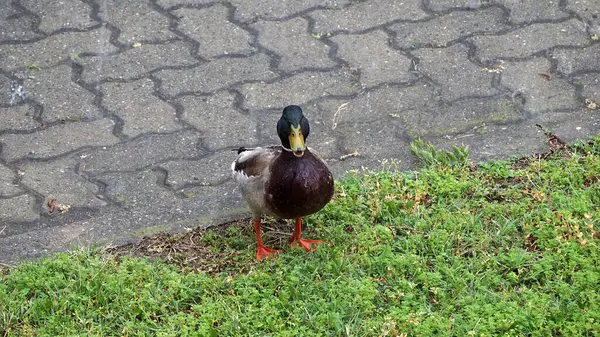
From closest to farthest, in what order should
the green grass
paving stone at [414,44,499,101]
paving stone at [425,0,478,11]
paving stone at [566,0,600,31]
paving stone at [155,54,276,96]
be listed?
the green grass
paving stone at [414,44,499,101]
paving stone at [155,54,276,96]
paving stone at [566,0,600,31]
paving stone at [425,0,478,11]

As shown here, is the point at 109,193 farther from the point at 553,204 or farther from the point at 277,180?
the point at 553,204

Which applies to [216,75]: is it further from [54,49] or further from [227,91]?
[54,49]

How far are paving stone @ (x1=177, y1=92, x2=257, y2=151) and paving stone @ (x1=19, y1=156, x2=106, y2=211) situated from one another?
644 mm

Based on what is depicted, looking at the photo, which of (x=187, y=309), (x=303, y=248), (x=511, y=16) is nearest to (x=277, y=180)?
(x=303, y=248)

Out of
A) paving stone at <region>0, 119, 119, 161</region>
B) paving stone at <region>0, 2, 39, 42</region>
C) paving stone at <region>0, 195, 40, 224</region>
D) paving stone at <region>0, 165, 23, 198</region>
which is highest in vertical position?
paving stone at <region>0, 2, 39, 42</region>

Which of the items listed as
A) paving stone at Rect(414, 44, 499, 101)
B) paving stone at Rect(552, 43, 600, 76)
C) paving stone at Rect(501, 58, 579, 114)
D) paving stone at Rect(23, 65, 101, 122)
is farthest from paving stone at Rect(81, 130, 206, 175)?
paving stone at Rect(552, 43, 600, 76)

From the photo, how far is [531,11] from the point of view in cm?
593

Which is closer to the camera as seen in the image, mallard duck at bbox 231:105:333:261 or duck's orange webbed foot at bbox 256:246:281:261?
mallard duck at bbox 231:105:333:261

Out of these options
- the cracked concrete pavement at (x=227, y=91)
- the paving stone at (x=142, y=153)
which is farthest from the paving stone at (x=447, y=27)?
the paving stone at (x=142, y=153)

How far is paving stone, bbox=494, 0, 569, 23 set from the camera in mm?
5863

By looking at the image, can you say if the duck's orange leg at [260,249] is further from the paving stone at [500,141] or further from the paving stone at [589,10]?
the paving stone at [589,10]

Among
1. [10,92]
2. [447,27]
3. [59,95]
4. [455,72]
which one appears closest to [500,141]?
[455,72]

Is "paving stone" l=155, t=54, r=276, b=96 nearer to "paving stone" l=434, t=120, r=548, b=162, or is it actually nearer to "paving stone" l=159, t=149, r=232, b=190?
"paving stone" l=159, t=149, r=232, b=190

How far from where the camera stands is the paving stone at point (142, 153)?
5.01 meters
